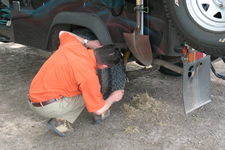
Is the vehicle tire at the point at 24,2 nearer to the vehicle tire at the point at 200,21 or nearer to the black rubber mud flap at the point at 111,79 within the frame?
the black rubber mud flap at the point at 111,79

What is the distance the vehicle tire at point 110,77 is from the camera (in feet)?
9.30

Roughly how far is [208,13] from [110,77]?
46.1 inches

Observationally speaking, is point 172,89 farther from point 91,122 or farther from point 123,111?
point 91,122

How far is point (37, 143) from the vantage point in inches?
105

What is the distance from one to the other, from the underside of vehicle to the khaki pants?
0.65m

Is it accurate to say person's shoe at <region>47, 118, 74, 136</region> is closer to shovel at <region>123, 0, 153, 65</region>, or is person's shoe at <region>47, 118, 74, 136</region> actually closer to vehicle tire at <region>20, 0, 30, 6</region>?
shovel at <region>123, 0, 153, 65</region>

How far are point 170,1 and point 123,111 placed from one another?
153cm

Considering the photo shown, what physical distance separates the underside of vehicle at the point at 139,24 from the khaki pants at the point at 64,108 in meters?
0.65

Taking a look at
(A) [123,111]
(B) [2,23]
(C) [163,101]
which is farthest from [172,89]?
(B) [2,23]

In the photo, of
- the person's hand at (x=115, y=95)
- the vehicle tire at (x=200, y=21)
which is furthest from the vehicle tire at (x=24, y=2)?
the vehicle tire at (x=200, y=21)

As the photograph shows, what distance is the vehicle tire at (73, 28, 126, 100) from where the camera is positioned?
9.30 ft

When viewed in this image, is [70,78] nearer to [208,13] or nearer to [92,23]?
[92,23]

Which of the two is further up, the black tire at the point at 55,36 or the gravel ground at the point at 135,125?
the black tire at the point at 55,36

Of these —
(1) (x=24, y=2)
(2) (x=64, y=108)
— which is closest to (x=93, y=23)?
(2) (x=64, y=108)
